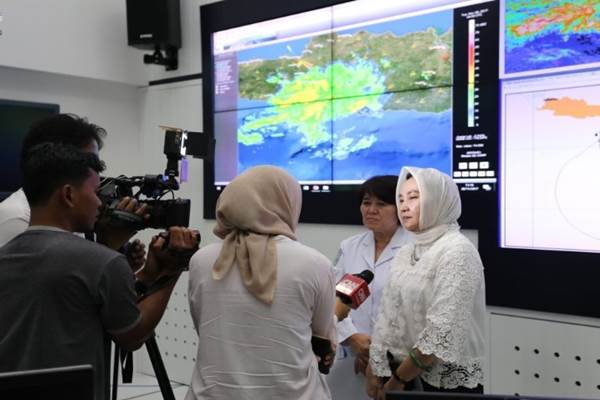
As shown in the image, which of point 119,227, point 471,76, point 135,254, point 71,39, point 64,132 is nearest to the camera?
point 119,227

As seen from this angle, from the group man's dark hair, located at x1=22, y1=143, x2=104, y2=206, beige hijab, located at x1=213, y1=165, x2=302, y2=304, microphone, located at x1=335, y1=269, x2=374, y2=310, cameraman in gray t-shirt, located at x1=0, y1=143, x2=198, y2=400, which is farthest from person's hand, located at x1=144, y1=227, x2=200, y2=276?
microphone, located at x1=335, y1=269, x2=374, y2=310

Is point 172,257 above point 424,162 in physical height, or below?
below

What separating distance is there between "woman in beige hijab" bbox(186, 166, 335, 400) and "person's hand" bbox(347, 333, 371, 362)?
2.55 feet

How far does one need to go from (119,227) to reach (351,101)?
1.83 metres

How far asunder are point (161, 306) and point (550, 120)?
1.85 metres

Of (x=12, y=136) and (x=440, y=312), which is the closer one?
(x=440, y=312)

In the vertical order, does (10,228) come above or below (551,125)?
below

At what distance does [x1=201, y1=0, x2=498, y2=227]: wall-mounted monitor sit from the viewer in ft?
9.09

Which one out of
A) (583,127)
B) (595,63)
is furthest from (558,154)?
(595,63)

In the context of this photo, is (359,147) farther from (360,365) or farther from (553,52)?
(360,365)

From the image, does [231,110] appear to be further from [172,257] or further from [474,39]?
[172,257]

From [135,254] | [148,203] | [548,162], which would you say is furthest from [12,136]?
[548,162]

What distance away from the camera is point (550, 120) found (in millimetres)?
2510

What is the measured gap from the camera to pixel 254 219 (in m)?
1.58
